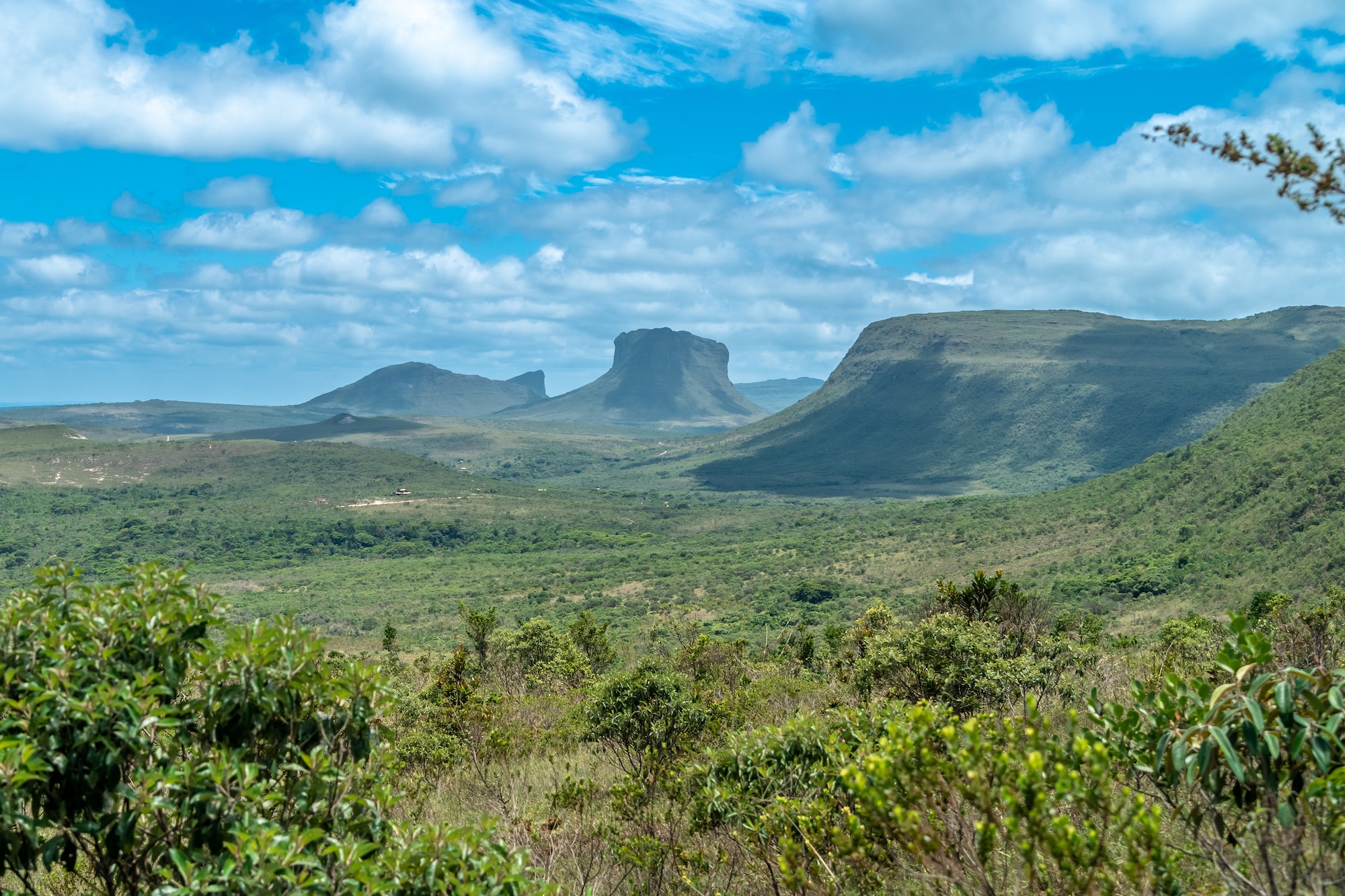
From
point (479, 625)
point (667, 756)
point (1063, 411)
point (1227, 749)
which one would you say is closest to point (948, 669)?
point (667, 756)

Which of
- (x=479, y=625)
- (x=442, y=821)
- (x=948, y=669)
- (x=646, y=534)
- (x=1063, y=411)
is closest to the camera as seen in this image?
(x=442, y=821)

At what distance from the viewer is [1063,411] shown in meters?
175

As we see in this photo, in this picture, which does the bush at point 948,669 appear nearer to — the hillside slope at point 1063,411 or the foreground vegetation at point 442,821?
the foreground vegetation at point 442,821

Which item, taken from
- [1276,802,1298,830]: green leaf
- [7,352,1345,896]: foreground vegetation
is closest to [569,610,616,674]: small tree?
[7,352,1345,896]: foreground vegetation

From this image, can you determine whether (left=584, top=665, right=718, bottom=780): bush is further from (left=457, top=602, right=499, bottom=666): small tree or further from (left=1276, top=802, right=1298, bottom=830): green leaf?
(left=457, top=602, right=499, bottom=666): small tree

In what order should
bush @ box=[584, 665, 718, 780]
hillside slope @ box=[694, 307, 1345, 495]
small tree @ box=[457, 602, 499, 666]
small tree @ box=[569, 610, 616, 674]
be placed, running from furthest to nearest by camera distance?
hillside slope @ box=[694, 307, 1345, 495], small tree @ box=[569, 610, 616, 674], small tree @ box=[457, 602, 499, 666], bush @ box=[584, 665, 718, 780]

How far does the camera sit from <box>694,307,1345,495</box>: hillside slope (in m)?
160

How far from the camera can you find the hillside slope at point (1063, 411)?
160125mm

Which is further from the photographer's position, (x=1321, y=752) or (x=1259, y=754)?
(x=1259, y=754)

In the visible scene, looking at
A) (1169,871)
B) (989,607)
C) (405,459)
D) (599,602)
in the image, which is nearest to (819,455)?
(405,459)

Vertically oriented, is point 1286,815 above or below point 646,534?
above

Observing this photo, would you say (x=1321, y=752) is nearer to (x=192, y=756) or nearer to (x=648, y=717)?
(x=192, y=756)

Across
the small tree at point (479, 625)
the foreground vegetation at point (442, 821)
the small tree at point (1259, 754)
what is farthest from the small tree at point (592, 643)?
the small tree at point (1259, 754)

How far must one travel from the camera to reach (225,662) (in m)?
3.83
